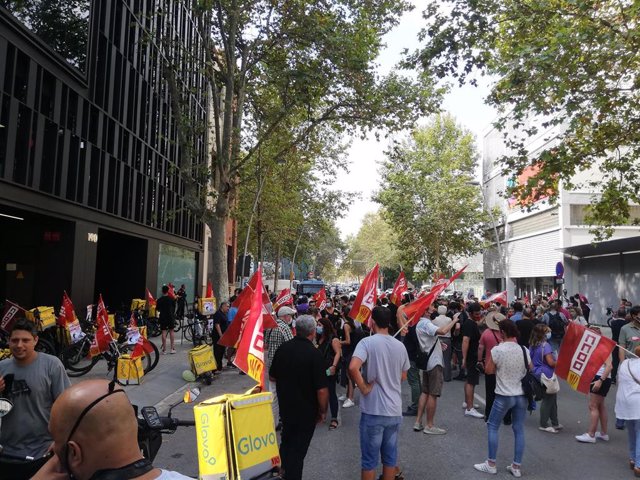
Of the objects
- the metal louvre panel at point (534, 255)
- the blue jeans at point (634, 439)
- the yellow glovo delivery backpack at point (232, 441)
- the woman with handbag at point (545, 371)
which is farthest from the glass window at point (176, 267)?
the yellow glovo delivery backpack at point (232, 441)

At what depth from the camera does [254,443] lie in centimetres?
363

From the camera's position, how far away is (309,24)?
1564 cm

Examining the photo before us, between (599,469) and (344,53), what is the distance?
41.0 ft

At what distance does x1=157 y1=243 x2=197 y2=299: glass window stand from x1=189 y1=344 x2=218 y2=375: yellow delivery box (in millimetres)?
13749

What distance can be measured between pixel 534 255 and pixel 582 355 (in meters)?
30.9

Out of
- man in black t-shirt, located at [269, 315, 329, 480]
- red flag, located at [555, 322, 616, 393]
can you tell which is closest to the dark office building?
man in black t-shirt, located at [269, 315, 329, 480]

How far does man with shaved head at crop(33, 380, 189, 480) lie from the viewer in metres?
1.67

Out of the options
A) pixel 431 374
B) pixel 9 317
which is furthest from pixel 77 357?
pixel 431 374

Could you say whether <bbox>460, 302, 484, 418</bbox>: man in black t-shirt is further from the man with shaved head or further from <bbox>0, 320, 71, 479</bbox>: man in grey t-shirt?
the man with shaved head

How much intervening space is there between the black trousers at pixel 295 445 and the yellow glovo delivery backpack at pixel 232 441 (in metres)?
0.97

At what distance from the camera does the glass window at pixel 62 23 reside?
500 inches

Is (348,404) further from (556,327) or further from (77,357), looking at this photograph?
(556,327)

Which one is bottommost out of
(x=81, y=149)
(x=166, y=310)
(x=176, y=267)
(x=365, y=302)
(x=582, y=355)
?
(x=582, y=355)

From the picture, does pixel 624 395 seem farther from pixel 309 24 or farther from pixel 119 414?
pixel 309 24
